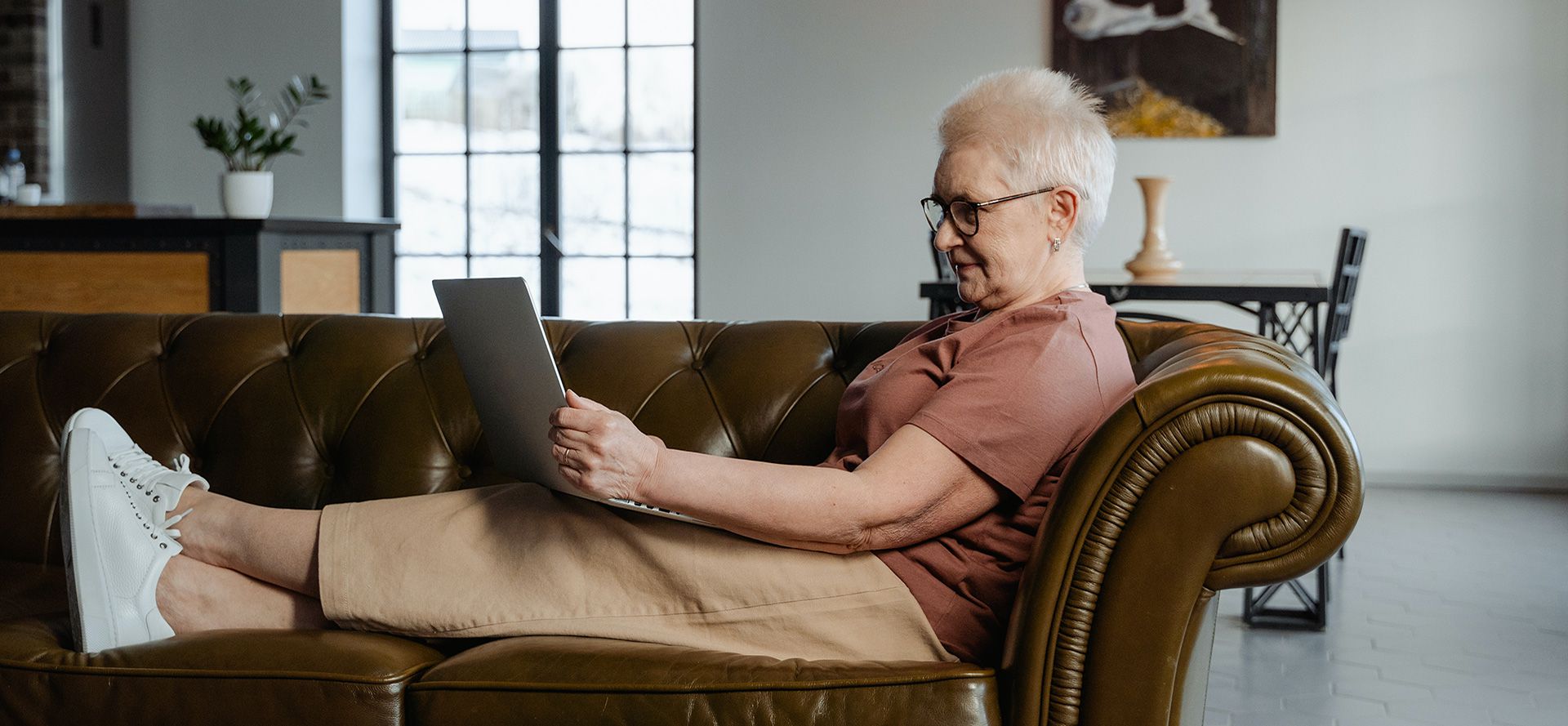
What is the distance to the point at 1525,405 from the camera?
4961 millimetres

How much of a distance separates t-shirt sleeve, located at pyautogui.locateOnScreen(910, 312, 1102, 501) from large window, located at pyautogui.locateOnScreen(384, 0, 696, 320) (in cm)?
449

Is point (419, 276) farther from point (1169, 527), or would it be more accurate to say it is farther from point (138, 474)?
point (1169, 527)

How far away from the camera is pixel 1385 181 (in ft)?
16.5

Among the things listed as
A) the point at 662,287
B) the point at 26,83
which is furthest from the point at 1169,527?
the point at 26,83

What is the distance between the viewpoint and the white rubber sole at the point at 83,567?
145 centimetres

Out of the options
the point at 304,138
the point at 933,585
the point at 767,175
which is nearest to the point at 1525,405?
the point at 767,175

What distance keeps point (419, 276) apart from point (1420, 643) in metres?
4.75

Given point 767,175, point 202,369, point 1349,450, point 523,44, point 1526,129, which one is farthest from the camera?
point 523,44

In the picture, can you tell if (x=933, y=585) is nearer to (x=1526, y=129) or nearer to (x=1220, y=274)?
(x=1220, y=274)

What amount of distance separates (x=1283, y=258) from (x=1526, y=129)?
1.00 meters

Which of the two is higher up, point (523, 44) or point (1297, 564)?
point (523, 44)

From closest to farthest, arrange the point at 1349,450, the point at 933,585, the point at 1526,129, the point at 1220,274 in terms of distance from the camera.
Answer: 1. the point at 1349,450
2. the point at 933,585
3. the point at 1220,274
4. the point at 1526,129

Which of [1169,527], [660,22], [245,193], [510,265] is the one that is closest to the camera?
[1169,527]

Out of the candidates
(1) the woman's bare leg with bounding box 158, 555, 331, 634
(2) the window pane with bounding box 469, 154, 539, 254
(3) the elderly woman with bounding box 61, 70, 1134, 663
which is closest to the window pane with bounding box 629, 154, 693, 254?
(2) the window pane with bounding box 469, 154, 539, 254
